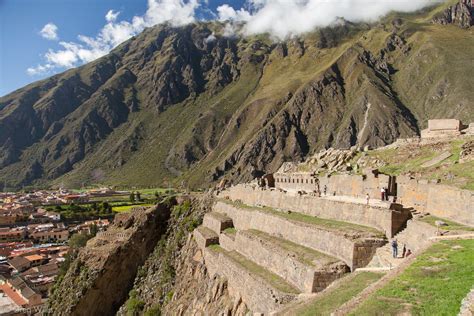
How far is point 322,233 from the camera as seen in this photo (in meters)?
20.2

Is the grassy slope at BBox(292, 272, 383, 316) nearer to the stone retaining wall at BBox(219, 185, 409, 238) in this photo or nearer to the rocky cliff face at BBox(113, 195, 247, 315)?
the stone retaining wall at BBox(219, 185, 409, 238)

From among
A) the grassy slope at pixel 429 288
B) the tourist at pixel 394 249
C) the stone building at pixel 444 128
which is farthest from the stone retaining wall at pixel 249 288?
the stone building at pixel 444 128

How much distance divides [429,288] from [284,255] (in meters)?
Answer: 9.94

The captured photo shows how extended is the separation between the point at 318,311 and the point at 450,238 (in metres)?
5.14

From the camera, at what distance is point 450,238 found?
1493cm

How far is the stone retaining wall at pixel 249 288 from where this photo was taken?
1845cm

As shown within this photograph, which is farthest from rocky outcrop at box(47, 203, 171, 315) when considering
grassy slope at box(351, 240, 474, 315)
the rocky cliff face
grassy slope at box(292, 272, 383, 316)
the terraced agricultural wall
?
grassy slope at box(351, 240, 474, 315)

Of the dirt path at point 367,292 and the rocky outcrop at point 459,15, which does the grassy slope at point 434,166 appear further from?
the rocky outcrop at point 459,15

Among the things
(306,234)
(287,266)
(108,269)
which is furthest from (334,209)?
(108,269)

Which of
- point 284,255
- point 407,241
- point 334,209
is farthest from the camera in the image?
point 334,209

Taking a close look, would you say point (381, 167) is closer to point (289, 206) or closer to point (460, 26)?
point (289, 206)

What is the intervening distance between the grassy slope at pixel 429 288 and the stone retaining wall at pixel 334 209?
5.10m

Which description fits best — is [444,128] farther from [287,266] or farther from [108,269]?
[108,269]

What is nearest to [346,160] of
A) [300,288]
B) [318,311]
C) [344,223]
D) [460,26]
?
[344,223]
